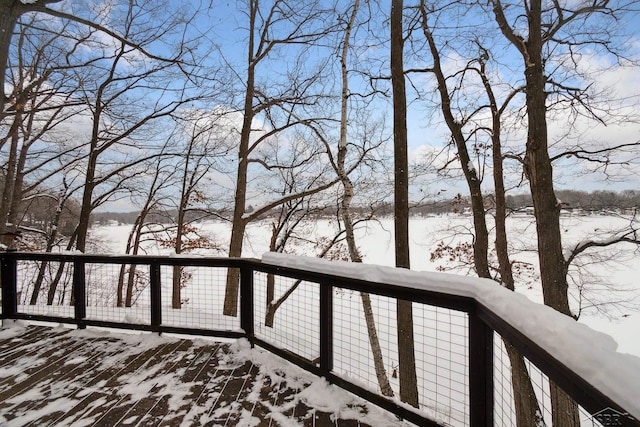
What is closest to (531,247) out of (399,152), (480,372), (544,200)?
(544,200)

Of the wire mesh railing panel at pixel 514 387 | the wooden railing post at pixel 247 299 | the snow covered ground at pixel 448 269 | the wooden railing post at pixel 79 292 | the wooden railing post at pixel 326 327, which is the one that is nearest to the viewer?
the wire mesh railing panel at pixel 514 387

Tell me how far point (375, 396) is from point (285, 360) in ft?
3.44

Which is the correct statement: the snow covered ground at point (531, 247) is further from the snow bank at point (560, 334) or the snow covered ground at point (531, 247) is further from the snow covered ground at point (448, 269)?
the snow bank at point (560, 334)

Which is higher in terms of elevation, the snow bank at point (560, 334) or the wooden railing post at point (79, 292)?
the snow bank at point (560, 334)

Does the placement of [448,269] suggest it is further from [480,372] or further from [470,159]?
[480,372]

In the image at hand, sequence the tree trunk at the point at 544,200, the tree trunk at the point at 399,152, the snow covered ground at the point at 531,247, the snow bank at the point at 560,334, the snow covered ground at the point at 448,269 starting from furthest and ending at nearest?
1. the snow covered ground at the point at 531,247
2. the tree trunk at the point at 399,152
3. the tree trunk at the point at 544,200
4. the snow covered ground at the point at 448,269
5. the snow bank at the point at 560,334

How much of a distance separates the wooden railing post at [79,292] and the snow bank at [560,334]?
151 inches

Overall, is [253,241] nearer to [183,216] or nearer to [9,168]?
[183,216]

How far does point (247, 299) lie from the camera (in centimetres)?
332

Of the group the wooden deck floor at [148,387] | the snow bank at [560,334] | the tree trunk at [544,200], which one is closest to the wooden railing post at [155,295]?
the wooden deck floor at [148,387]

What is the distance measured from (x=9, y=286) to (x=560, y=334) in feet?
19.0

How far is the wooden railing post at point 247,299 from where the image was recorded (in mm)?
3303

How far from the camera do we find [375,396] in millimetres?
2303

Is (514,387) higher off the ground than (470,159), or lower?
lower
